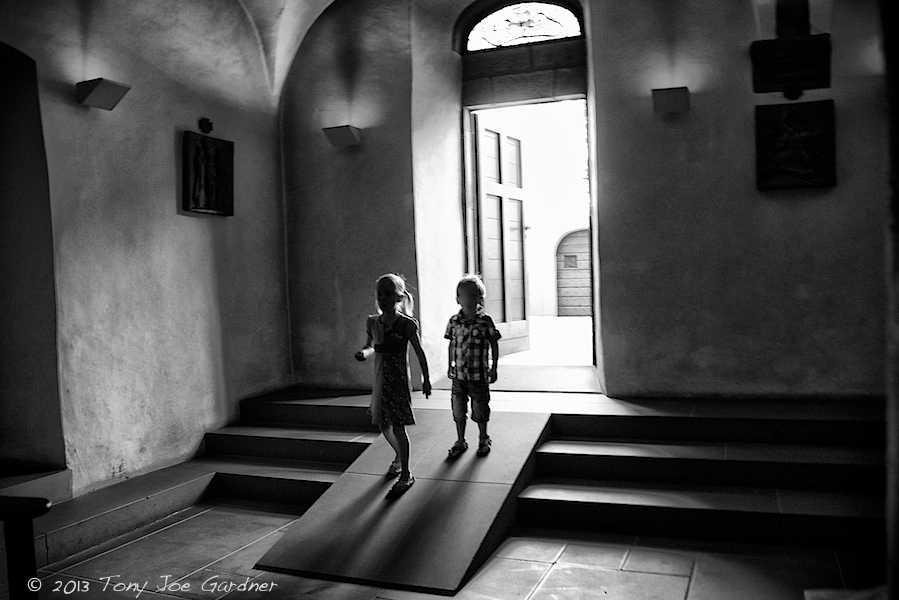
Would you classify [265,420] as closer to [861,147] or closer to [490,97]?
[490,97]

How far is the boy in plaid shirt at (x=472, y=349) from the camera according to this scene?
4.85m

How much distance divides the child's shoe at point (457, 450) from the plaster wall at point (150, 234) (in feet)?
7.81

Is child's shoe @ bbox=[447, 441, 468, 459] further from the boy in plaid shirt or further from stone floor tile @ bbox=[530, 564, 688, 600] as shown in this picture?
stone floor tile @ bbox=[530, 564, 688, 600]

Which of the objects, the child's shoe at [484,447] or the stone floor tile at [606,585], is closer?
the stone floor tile at [606,585]

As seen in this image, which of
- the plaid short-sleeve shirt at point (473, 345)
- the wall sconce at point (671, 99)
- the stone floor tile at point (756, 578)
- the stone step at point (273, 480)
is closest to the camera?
the stone floor tile at point (756, 578)

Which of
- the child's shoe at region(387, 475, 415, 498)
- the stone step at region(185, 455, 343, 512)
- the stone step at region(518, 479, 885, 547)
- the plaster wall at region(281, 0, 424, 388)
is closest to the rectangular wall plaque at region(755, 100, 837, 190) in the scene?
the stone step at region(518, 479, 885, 547)

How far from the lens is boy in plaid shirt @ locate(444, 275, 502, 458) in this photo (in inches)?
191

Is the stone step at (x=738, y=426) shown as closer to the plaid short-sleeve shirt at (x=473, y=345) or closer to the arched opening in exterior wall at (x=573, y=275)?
the plaid short-sleeve shirt at (x=473, y=345)

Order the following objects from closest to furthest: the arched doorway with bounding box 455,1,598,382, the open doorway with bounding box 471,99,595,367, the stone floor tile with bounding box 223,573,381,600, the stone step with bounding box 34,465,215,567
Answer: the stone floor tile with bounding box 223,573,381,600
the stone step with bounding box 34,465,215,567
the arched doorway with bounding box 455,1,598,382
the open doorway with bounding box 471,99,595,367

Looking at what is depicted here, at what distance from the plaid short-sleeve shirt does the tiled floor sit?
1081mm

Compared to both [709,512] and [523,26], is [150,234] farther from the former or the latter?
[709,512]

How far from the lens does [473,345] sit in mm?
4848

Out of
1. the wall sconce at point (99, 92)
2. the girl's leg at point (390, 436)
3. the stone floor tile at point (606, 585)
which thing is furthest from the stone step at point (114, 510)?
the stone floor tile at point (606, 585)

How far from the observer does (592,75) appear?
254 inches
